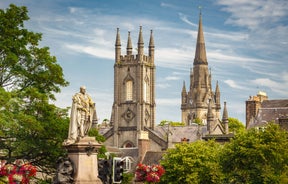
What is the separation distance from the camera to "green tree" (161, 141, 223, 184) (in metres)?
71.6

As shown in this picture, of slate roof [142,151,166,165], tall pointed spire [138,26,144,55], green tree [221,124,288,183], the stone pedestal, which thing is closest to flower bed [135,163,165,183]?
the stone pedestal

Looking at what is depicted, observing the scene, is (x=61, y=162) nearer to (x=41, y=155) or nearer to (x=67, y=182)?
(x=67, y=182)

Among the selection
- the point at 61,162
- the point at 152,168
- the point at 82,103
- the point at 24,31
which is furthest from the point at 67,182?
the point at 24,31

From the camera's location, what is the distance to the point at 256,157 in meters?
63.9

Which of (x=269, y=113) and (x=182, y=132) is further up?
(x=182, y=132)

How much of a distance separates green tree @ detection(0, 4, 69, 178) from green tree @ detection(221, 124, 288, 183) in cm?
2248

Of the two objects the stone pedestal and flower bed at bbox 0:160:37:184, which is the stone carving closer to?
the stone pedestal

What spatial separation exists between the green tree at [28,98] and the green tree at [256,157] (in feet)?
73.7

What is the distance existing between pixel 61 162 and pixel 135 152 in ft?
274

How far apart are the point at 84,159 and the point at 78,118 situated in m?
1.83

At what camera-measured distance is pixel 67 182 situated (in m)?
29.5

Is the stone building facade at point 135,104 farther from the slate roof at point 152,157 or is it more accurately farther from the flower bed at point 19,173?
the flower bed at point 19,173

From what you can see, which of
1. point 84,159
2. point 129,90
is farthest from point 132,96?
point 84,159

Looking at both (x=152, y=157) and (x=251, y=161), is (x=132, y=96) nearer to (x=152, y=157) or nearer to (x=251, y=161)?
(x=152, y=157)
